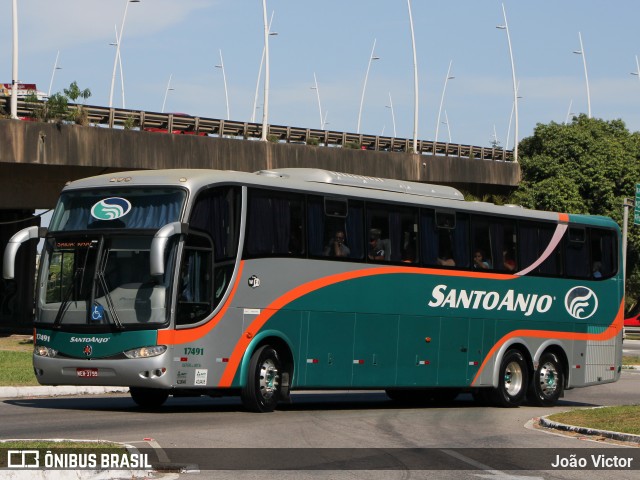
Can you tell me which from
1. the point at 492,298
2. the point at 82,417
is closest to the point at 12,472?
the point at 82,417

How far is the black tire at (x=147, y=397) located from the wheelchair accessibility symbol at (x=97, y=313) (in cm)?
235

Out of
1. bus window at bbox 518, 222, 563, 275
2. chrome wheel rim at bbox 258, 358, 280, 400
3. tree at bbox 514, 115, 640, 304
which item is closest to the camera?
chrome wheel rim at bbox 258, 358, 280, 400

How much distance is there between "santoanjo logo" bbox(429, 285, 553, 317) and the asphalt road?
6.22ft

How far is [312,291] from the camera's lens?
20.1m

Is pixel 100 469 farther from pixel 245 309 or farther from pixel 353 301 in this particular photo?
pixel 353 301

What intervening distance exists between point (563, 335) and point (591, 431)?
27.1 ft

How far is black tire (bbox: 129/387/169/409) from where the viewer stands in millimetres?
19969

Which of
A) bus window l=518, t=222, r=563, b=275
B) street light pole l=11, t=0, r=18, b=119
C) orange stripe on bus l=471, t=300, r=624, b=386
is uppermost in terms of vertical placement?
street light pole l=11, t=0, r=18, b=119

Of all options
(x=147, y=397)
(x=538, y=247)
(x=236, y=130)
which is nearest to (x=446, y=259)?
(x=538, y=247)

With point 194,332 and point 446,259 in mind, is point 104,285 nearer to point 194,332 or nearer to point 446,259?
point 194,332

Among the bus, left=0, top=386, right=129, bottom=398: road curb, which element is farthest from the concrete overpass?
the bus

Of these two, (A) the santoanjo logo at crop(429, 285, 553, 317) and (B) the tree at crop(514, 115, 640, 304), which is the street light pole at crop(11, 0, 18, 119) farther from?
(B) the tree at crop(514, 115, 640, 304)

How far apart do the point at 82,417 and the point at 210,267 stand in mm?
2771

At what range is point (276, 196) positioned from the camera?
1959 centimetres
